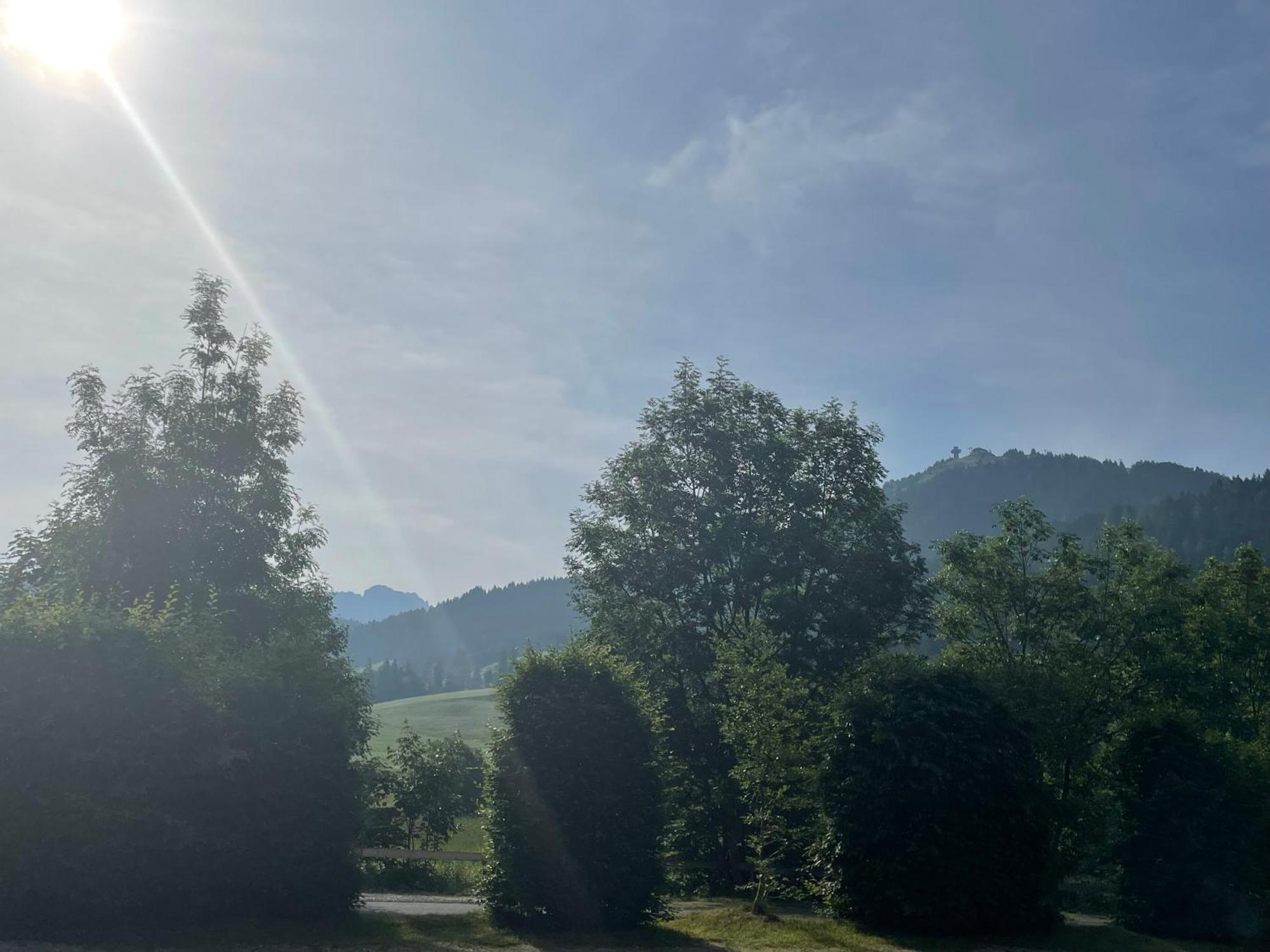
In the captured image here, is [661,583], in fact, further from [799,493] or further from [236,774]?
[236,774]

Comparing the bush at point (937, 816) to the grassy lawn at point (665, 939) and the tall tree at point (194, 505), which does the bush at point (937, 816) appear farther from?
the tall tree at point (194, 505)

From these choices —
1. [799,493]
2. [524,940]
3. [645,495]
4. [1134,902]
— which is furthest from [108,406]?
[1134,902]

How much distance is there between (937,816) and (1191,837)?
21.1 ft

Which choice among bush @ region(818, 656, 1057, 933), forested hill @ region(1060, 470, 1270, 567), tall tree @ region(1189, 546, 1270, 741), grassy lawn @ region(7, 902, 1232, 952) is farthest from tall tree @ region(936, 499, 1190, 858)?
forested hill @ region(1060, 470, 1270, 567)

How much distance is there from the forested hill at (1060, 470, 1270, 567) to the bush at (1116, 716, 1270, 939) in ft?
472

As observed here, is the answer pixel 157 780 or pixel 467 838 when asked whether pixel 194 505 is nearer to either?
pixel 157 780

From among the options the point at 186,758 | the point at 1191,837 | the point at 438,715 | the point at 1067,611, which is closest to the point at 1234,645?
the point at 1067,611

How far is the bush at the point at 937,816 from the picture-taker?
17.4 metres

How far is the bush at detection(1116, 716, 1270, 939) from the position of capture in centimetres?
1956

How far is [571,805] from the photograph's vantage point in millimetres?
17297

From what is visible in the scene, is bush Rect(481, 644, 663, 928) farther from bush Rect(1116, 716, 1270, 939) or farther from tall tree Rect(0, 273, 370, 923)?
bush Rect(1116, 716, 1270, 939)

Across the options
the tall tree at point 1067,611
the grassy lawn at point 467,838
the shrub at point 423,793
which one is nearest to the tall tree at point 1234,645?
the tall tree at point 1067,611

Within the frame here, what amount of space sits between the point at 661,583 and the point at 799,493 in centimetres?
573

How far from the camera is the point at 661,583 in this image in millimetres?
31609
